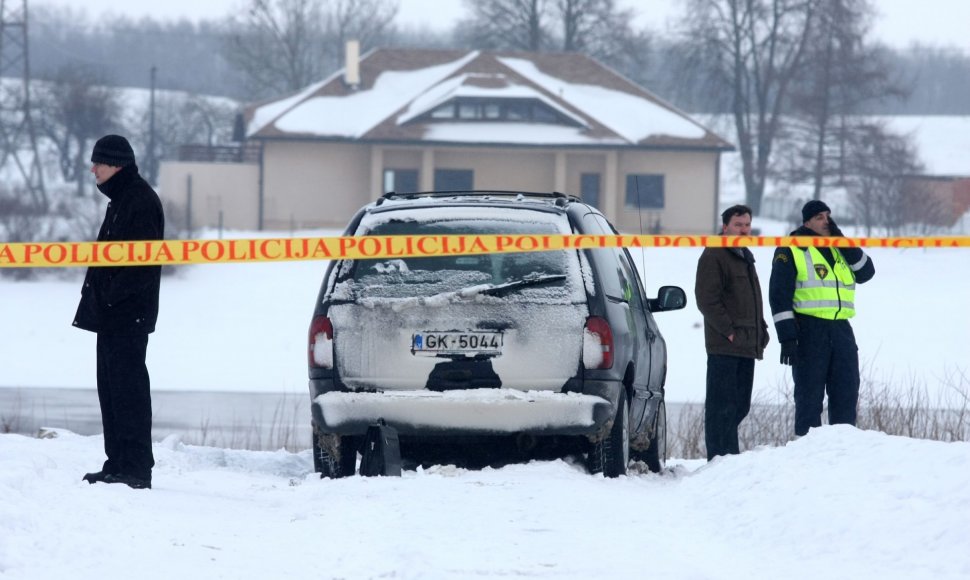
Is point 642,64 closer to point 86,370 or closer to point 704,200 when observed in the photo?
point 704,200

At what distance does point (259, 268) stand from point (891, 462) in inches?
1251

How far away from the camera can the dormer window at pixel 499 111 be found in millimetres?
48594

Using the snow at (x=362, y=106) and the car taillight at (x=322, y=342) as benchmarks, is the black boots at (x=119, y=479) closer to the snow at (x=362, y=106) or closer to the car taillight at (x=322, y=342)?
the car taillight at (x=322, y=342)

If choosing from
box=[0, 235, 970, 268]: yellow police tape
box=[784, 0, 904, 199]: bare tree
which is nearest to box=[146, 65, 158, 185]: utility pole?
box=[784, 0, 904, 199]: bare tree

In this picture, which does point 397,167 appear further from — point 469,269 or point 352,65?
point 469,269

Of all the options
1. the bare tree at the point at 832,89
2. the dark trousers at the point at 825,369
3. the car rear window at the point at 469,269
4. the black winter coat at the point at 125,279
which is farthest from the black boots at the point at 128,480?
the bare tree at the point at 832,89

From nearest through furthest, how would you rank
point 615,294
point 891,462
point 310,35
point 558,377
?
point 891,462 < point 558,377 < point 615,294 < point 310,35

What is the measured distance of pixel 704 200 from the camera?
50531 millimetres

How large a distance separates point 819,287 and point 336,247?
3.34 metres

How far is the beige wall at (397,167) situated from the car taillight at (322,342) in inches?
1584

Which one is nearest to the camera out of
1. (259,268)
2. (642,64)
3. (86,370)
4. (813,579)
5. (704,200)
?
(813,579)

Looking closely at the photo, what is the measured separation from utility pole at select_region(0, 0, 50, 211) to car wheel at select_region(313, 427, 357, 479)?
37.2 meters

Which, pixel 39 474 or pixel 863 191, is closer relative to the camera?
pixel 39 474

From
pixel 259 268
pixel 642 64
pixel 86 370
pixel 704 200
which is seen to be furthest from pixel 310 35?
pixel 86 370
